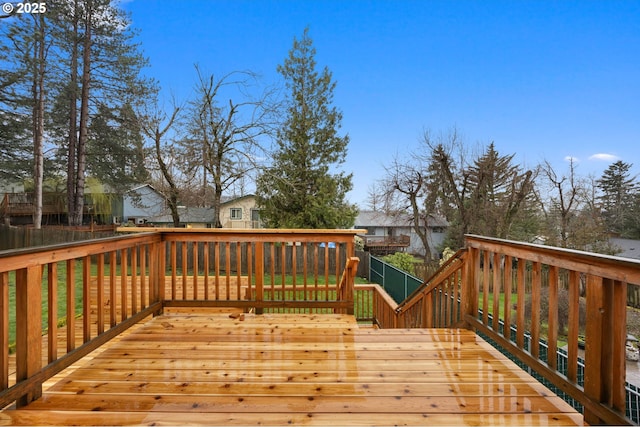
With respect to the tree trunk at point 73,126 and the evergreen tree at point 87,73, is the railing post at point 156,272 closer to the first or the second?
the evergreen tree at point 87,73

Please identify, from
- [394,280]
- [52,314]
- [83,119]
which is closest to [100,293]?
[52,314]

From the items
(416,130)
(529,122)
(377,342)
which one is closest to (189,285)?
(377,342)

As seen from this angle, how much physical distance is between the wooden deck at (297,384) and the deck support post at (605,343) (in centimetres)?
22

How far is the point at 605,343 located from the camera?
1.40m

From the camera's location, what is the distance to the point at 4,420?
1.49 m

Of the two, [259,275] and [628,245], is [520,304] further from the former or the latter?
[628,245]

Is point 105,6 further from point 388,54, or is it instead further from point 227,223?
point 227,223

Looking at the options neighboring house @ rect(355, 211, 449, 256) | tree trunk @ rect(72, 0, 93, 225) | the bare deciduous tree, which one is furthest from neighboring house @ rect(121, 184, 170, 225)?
neighboring house @ rect(355, 211, 449, 256)

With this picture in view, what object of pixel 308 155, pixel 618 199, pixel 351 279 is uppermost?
pixel 308 155

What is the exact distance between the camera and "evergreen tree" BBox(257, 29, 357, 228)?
599 inches

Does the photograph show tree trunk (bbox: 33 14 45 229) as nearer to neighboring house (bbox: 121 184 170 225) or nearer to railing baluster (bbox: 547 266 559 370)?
neighboring house (bbox: 121 184 170 225)

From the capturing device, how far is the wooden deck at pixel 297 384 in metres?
1.54

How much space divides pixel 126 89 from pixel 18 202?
17.0ft

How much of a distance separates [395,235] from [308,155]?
1407 cm
